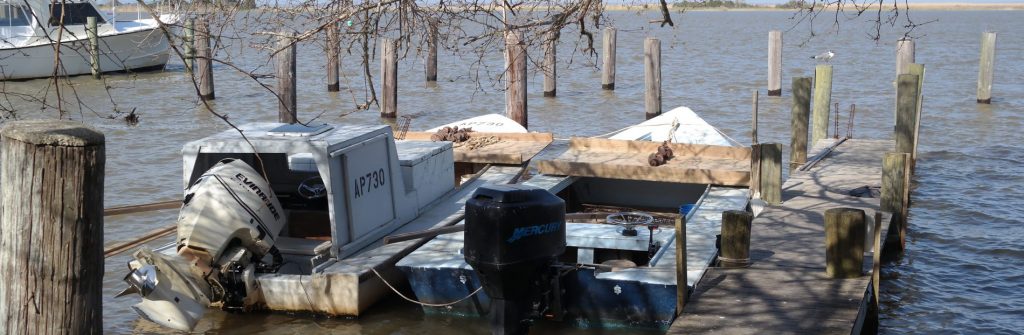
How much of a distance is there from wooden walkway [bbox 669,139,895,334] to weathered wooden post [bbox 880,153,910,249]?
7.0 inches

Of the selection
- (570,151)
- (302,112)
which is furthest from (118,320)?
(302,112)

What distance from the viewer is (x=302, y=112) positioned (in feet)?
82.1

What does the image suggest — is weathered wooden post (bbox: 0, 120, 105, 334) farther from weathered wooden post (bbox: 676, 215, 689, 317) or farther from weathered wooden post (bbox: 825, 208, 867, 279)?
weathered wooden post (bbox: 825, 208, 867, 279)

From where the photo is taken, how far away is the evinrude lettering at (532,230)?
7.09 meters

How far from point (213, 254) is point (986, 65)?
2107 cm

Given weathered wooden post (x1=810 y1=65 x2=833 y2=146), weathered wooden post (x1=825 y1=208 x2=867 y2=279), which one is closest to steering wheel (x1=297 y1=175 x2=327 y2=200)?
weathered wooden post (x1=825 y1=208 x2=867 y2=279)

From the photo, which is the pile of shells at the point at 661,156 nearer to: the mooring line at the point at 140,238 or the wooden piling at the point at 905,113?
the wooden piling at the point at 905,113

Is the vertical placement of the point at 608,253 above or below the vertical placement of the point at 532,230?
below

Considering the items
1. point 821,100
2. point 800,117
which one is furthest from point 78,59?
point 800,117

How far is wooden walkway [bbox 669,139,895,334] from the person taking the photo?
743 cm

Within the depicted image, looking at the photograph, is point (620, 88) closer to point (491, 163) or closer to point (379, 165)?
point (491, 163)

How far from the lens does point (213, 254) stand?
28.8ft

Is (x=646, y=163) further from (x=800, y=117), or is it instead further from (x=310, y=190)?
(x=310, y=190)

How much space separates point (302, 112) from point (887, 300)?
55.8 feet
